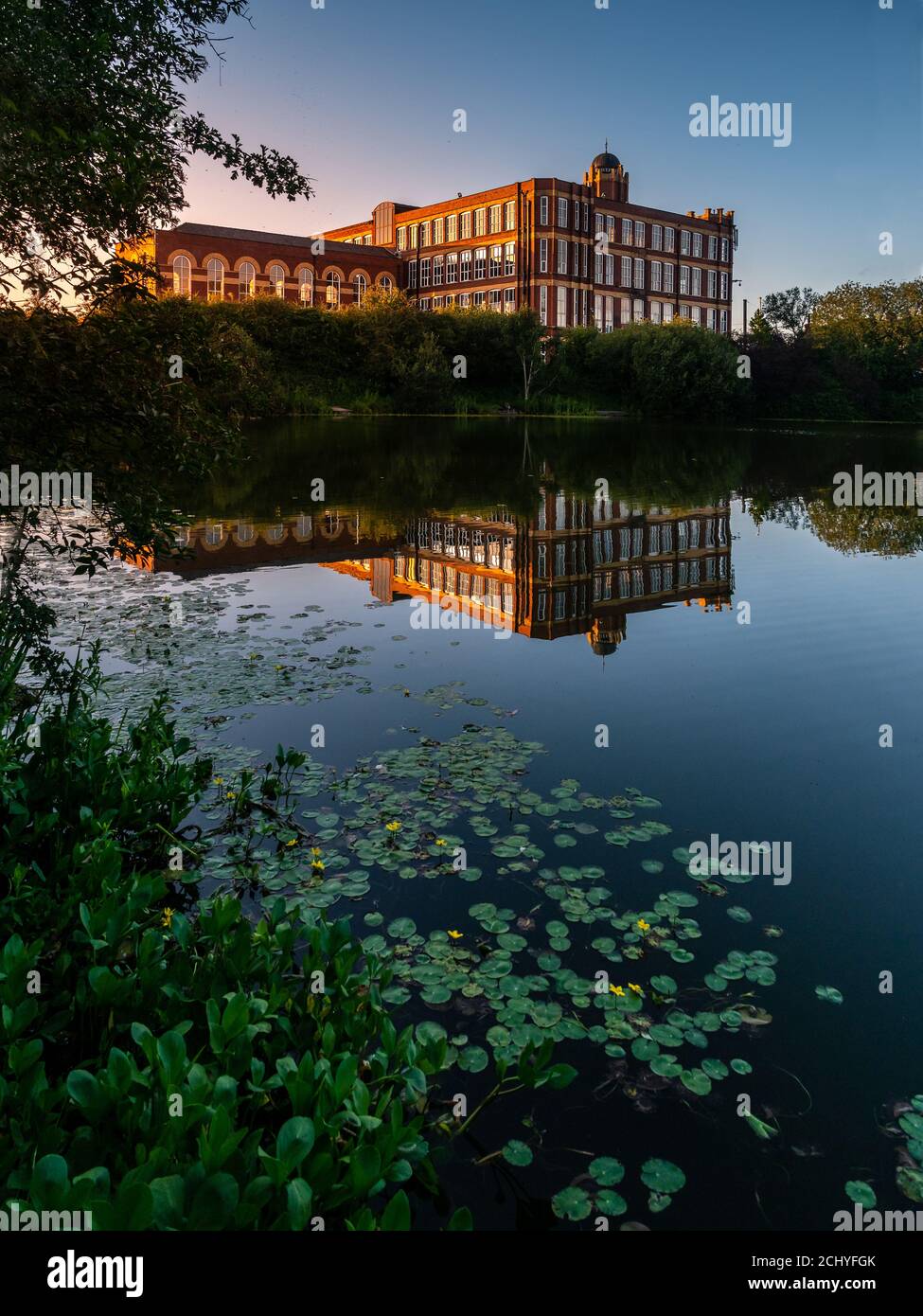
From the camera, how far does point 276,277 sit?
80.1 meters

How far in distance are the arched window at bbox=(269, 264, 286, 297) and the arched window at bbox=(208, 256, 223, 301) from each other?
4545 millimetres

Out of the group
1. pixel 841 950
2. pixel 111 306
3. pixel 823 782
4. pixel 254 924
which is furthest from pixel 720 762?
pixel 111 306

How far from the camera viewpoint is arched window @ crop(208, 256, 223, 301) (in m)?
76.3

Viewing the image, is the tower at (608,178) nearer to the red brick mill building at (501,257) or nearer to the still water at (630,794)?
the red brick mill building at (501,257)

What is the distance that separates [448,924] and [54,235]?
587 cm

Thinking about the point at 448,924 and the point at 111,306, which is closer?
the point at 448,924

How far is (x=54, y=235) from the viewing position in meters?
7.26

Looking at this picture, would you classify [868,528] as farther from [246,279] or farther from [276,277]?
[276,277]

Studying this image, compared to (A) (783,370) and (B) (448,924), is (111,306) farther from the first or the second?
(A) (783,370)

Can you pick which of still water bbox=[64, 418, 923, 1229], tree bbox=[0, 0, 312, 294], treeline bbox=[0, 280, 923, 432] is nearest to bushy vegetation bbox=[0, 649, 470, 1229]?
still water bbox=[64, 418, 923, 1229]

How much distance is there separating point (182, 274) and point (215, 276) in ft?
8.61

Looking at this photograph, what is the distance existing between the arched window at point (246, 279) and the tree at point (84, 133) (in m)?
75.1

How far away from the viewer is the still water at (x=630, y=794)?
4.15 m
